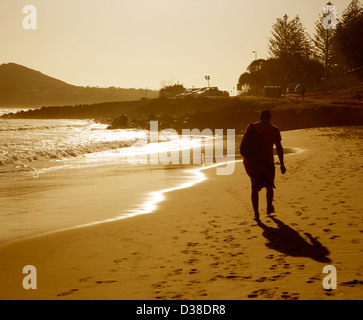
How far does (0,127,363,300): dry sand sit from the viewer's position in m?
5.30

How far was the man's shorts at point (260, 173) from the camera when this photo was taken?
8.78m

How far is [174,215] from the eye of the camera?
987 centimetres

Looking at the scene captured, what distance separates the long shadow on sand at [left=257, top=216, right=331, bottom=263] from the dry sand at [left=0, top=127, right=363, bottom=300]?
1 cm

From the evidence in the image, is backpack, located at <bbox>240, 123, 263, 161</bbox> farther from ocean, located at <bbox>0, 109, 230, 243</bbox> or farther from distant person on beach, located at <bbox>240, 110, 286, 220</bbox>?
ocean, located at <bbox>0, 109, 230, 243</bbox>

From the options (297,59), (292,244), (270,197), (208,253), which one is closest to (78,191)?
(270,197)

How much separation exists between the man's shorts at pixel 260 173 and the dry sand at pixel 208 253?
1.87 feet

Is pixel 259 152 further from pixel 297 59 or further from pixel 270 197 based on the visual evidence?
pixel 297 59

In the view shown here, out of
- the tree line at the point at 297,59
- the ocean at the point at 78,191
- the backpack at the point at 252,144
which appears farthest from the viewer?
the tree line at the point at 297,59

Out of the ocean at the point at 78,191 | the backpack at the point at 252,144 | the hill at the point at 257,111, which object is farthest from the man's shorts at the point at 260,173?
the hill at the point at 257,111

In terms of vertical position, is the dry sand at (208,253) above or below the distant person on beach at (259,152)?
below

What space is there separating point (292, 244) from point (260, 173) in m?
2.12

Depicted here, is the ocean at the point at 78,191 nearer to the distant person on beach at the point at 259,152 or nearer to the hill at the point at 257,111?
the distant person on beach at the point at 259,152

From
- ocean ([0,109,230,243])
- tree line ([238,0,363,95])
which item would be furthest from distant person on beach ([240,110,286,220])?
tree line ([238,0,363,95])

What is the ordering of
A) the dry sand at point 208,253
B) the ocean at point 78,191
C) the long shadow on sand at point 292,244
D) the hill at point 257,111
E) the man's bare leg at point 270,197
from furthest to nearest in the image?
the hill at point 257,111 → the ocean at point 78,191 → the man's bare leg at point 270,197 → the long shadow on sand at point 292,244 → the dry sand at point 208,253
